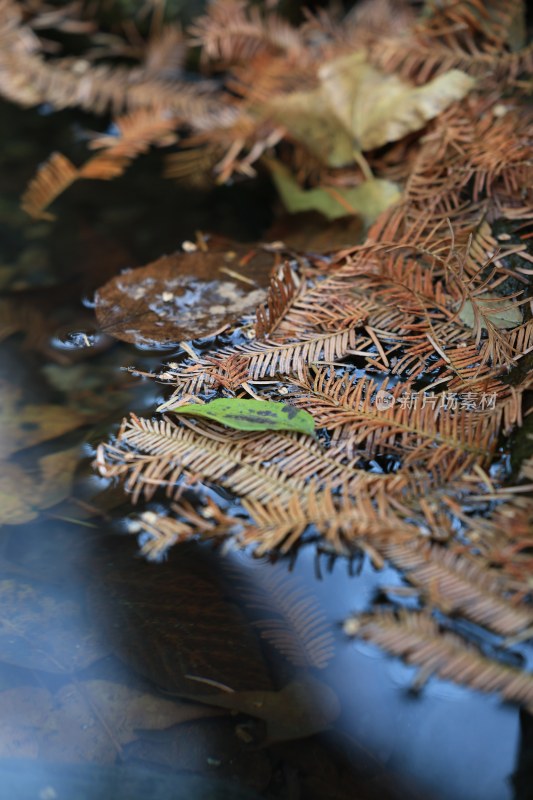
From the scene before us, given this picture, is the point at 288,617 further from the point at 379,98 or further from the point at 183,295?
the point at 379,98

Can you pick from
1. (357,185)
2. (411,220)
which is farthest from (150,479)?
(357,185)

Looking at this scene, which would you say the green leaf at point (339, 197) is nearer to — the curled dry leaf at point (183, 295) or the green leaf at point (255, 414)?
the curled dry leaf at point (183, 295)

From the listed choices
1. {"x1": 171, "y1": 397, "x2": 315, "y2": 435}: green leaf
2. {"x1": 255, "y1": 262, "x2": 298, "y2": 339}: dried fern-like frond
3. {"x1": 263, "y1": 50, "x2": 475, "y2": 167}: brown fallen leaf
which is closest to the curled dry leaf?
{"x1": 255, "y1": 262, "x2": 298, "y2": 339}: dried fern-like frond

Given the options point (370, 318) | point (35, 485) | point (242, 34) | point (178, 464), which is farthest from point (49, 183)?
point (178, 464)

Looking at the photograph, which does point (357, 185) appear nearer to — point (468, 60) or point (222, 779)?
point (468, 60)

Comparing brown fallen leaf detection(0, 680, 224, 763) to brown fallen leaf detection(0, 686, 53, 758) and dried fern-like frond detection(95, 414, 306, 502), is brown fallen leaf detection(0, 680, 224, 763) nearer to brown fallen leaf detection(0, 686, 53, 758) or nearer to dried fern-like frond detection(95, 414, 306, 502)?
brown fallen leaf detection(0, 686, 53, 758)

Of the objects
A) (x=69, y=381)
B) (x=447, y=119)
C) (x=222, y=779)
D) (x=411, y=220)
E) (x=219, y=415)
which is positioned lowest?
A: (x=222, y=779)
